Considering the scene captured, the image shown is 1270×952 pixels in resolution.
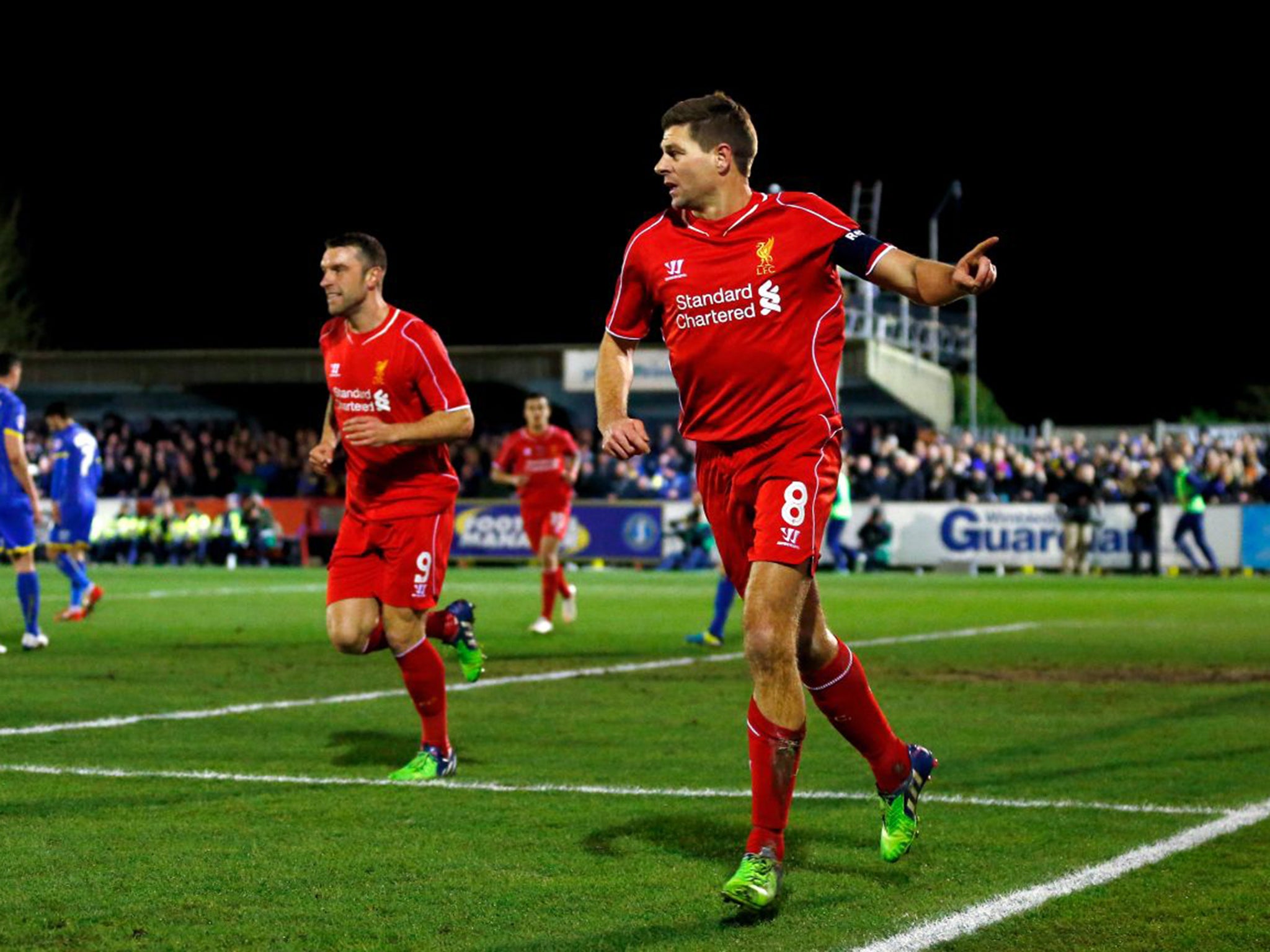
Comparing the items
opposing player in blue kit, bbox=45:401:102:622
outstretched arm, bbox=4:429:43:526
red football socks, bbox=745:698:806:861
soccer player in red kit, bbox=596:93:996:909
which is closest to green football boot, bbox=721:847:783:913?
red football socks, bbox=745:698:806:861

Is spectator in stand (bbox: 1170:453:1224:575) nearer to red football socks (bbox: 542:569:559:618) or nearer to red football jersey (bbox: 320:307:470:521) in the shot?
red football socks (bbox: 542:569:559:618)

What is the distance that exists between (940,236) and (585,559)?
2643 cm

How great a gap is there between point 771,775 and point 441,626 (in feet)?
13.4

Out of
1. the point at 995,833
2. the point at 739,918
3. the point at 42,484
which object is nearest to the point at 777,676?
the point at 739,918

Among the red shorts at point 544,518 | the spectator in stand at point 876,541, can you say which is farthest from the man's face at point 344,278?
the spectator in stand at point 876,541

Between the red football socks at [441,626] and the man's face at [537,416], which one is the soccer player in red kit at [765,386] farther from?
the man's face at [537,416]

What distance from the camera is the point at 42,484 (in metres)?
40.2

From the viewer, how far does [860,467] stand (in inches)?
1368

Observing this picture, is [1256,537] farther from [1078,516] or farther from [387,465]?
[387,465]

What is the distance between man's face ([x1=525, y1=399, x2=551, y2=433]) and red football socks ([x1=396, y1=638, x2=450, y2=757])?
1066cm

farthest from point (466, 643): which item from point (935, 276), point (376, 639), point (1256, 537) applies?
point (1256, 537)

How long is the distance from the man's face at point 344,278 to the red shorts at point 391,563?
3.33 ft

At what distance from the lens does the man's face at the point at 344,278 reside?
29.0 feet

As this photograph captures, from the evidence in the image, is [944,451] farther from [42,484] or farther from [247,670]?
[247,670]
